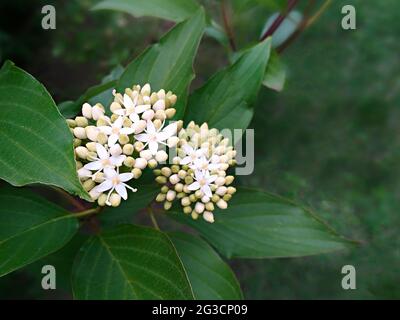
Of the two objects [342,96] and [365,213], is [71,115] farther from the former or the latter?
[342,96]

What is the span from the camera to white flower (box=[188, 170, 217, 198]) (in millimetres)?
789

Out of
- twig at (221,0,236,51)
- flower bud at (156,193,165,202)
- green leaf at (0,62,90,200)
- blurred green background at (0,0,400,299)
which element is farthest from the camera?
blurred green background at (0,0,400,299)

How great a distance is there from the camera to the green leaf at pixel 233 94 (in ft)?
2.93

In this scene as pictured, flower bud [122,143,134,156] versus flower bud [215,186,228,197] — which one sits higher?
flower bud [122,143,134,156]

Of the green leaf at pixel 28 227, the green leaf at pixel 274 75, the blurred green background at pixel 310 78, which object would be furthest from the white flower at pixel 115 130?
the blurred green background at pixel 310 78

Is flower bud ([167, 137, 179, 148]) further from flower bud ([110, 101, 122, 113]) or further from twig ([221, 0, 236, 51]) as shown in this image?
twig ([221, 0, 236, 51])

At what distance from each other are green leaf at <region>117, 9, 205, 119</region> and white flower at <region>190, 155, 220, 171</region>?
0.10 metres

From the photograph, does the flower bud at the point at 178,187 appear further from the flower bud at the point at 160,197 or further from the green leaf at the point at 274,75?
the green leaf at the point at 274,75

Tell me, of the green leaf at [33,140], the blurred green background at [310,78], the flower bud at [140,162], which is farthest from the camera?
the blurred green background at [310,78]

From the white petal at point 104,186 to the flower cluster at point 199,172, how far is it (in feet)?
0.38

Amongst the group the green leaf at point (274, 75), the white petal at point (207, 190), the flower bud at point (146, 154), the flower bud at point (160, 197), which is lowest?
the flower bud at point (160, 197)

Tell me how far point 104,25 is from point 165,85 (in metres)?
1.12

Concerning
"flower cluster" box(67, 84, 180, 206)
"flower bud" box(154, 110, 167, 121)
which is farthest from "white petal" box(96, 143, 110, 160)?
"flower bud" box(154, 110, 167, 121)

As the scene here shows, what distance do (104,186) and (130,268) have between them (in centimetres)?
17
